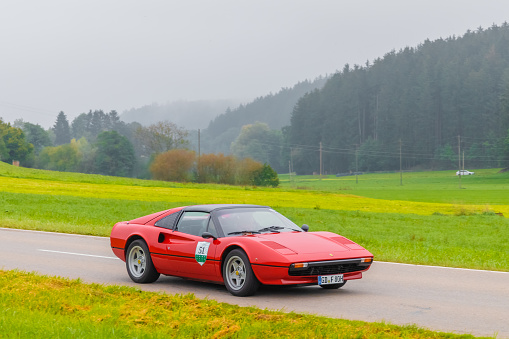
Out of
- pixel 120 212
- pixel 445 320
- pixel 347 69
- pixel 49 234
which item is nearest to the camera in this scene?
pixel 445 320

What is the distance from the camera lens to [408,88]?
566 feet

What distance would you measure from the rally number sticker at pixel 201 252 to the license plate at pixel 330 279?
1.67 meters

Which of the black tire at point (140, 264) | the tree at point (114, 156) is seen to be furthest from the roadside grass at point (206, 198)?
the tree at point (114, 156)

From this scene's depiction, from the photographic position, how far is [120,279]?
11.1 metres

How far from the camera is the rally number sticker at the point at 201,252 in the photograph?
9.74 metres

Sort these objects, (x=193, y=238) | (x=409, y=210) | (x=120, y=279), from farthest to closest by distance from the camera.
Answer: (x=409, y=210) < (x=120, y=279) < (x=193, y=238)

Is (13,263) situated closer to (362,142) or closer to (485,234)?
(485,234)

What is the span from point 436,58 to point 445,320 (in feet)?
589

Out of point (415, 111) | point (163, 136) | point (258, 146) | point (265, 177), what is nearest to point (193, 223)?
point (265, 177)

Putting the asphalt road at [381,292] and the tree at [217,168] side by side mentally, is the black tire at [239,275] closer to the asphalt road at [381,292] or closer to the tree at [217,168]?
the asphalt road at [381,292]

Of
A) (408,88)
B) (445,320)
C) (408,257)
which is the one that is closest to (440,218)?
(408,257)

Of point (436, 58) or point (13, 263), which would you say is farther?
point (436, 58)

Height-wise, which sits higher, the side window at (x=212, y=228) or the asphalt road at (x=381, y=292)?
the side window at (x=212, y=228)

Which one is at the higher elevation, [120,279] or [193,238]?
[193,238]
